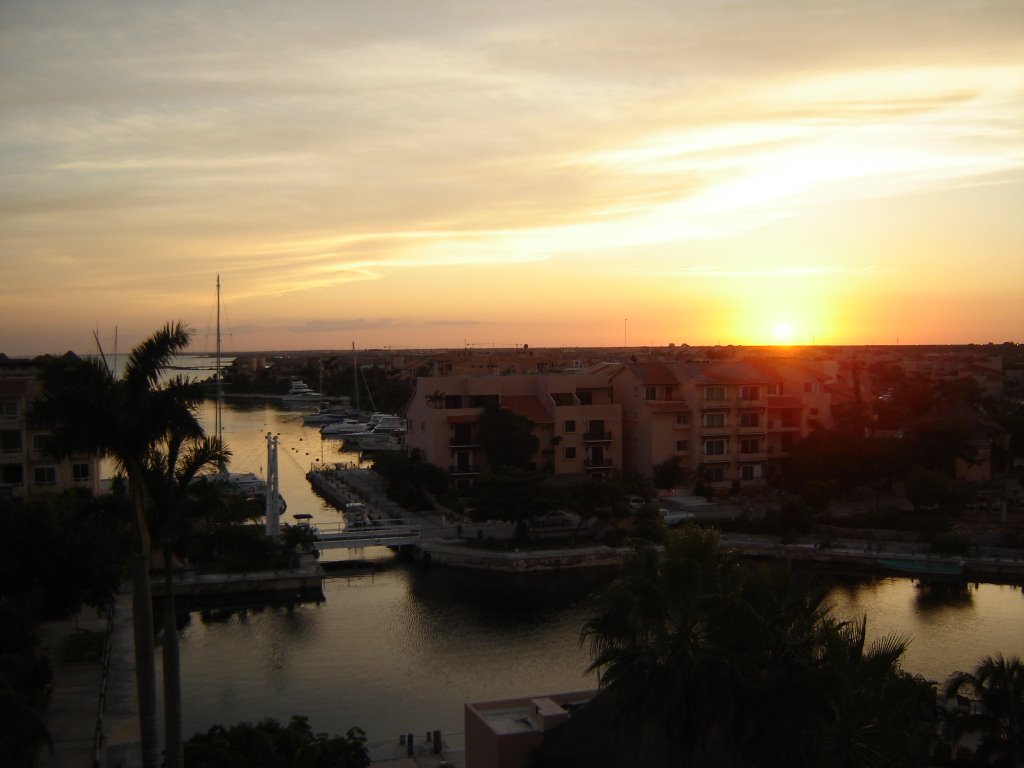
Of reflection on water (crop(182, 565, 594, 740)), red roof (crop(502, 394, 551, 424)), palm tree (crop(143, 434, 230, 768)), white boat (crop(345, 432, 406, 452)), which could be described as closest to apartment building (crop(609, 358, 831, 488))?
red roof (crop(502, 394, 551, 424))

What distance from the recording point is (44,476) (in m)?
24.4

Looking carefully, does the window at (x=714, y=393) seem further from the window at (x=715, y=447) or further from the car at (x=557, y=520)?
the car at (x=557, y=520)

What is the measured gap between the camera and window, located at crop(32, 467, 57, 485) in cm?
2433

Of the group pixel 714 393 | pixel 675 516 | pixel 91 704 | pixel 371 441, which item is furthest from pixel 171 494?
pixel 371 441

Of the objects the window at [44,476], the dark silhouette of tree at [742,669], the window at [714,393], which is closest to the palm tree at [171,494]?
the dark silhouette of tree at [742,669]

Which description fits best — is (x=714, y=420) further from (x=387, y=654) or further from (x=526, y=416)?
(x=387, y=654)

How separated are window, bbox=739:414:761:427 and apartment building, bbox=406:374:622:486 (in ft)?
13.7

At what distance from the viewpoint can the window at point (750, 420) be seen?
33062 millimetres

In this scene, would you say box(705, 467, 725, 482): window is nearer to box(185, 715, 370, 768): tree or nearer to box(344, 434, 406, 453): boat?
box(344, 434, 406, 453): boat

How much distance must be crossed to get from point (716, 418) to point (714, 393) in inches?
33.8

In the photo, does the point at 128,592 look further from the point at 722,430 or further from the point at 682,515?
the point at 722,430

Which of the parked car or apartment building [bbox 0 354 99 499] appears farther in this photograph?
the parked car

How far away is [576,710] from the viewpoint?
9.70m

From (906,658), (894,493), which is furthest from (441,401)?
(906,658)
